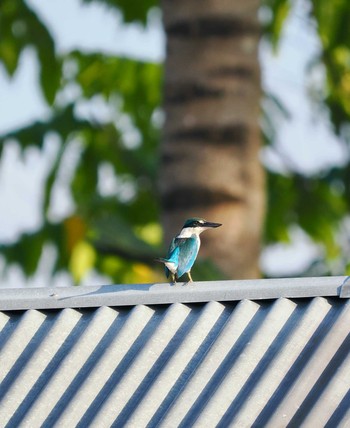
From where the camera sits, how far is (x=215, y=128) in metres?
11.2

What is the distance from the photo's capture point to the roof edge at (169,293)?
5.55m

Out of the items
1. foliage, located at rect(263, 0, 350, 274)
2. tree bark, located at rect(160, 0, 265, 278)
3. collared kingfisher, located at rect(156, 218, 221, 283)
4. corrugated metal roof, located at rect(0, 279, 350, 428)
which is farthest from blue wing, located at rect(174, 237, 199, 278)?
foliage, located at rect(263, 0, 350, 274)

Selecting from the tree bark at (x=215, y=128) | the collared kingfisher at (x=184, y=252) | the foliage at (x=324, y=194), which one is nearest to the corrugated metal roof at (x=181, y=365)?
the collared kingfisher at (x=184, y=252)

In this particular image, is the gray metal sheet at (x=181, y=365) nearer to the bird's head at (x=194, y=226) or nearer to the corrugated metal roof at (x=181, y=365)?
the corrugated metal roof at (x=181, y=365)

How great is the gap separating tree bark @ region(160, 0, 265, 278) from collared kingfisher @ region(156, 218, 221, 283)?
482 centimetres

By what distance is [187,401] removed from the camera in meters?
5.21

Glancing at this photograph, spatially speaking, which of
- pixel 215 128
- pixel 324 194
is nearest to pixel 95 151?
pixel 324 194

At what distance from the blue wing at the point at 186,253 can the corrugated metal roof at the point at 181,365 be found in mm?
187

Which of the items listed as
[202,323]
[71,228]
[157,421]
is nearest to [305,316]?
[202,323]

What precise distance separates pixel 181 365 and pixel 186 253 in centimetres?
64

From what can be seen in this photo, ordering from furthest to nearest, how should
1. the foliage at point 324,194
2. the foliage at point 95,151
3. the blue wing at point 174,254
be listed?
1. the foliage at point 324,194
2. the foliage at point 95,151
3. the blue wing at point 174,254

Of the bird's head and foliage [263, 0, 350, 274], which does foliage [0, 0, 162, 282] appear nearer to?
foliage [263, 0, 350, 274]

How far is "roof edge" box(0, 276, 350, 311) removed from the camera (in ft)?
18.2

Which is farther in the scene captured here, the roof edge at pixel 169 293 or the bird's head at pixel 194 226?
the bird's head at pixel 194 226
